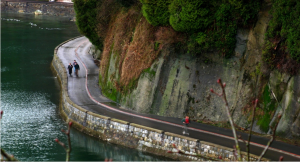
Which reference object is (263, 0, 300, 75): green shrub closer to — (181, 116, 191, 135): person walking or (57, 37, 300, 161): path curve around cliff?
(57, 37, 300, 161): path curve around cliff

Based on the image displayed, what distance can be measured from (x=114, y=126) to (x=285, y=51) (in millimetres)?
11886

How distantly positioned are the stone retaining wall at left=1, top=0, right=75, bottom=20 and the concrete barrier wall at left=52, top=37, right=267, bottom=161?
266ft

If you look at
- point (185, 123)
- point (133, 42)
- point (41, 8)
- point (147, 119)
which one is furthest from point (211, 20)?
point (41, 8)

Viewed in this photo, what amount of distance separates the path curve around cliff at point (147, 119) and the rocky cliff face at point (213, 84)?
923 millimetres

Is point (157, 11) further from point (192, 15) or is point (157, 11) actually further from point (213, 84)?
point (213, 84)

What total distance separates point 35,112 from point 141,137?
11.9 m

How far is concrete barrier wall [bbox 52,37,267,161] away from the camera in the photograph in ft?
76.0

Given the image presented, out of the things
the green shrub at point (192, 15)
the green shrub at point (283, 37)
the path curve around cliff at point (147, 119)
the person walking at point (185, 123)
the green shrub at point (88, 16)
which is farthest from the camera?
the green shrub at point (88, 16)


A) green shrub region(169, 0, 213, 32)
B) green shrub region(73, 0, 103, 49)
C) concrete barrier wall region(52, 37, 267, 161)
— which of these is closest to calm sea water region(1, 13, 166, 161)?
concrete barrier wall region(52, 37, 267, 161)

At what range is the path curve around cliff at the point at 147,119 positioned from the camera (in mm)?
22484

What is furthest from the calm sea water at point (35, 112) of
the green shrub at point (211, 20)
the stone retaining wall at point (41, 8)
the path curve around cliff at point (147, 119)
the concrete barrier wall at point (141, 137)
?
the stone retaining wall at point (41, 8)

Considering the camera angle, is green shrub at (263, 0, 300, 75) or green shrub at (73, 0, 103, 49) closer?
green shrub at (263, 0, 300, 75)

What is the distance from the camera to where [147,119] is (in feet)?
91.7

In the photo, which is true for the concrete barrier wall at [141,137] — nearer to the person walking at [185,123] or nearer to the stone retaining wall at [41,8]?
the person walking at [185,123]
